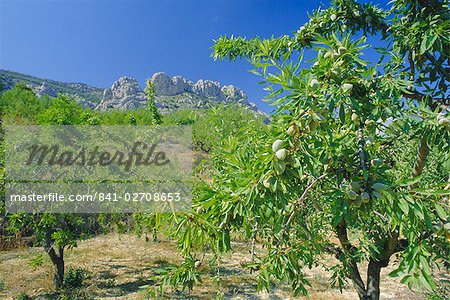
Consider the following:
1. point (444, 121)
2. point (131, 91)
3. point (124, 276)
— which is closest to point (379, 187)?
point (444, 121)

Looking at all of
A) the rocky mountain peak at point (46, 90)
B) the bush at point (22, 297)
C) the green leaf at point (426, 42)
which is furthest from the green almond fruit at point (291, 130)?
the rocky mountain peak at point (46, 90)

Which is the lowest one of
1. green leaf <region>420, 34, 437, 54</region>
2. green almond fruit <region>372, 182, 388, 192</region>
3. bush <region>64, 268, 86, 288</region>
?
bush <region>64, 268, 86, 288</region>

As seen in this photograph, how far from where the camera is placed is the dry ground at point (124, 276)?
21.1ft

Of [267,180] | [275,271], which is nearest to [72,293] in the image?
[275,271]

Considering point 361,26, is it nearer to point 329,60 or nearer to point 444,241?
point 329,60

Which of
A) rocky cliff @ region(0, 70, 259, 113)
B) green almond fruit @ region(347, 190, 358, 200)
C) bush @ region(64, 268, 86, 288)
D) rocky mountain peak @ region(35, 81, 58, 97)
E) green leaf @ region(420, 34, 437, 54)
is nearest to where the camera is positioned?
green almond fruit @ region(347, 190, 358, 200)

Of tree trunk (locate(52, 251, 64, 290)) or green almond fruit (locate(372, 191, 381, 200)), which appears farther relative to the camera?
tree trunk (locate(52, 251, 64, 290))

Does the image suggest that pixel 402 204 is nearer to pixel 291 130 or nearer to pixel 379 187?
pixel 379 187

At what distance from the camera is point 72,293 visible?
248 inches

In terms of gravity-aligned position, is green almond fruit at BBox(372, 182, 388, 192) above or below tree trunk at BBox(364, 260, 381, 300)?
above

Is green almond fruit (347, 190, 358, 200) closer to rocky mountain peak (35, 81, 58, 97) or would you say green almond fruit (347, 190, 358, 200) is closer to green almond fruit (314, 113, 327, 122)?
green almond fruit (314, 113, 327, 122)

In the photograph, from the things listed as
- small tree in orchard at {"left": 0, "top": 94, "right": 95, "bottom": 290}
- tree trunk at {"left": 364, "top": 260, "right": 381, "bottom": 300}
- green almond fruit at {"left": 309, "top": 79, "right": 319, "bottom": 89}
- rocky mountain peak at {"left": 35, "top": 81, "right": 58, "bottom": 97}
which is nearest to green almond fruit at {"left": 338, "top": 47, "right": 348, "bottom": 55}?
green almond fruit at {"left": 309, "top": 79, "right": 319, "bottom": 89}

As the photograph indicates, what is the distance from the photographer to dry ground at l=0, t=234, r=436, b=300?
6.45 m

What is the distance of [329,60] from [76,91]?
104 metres
